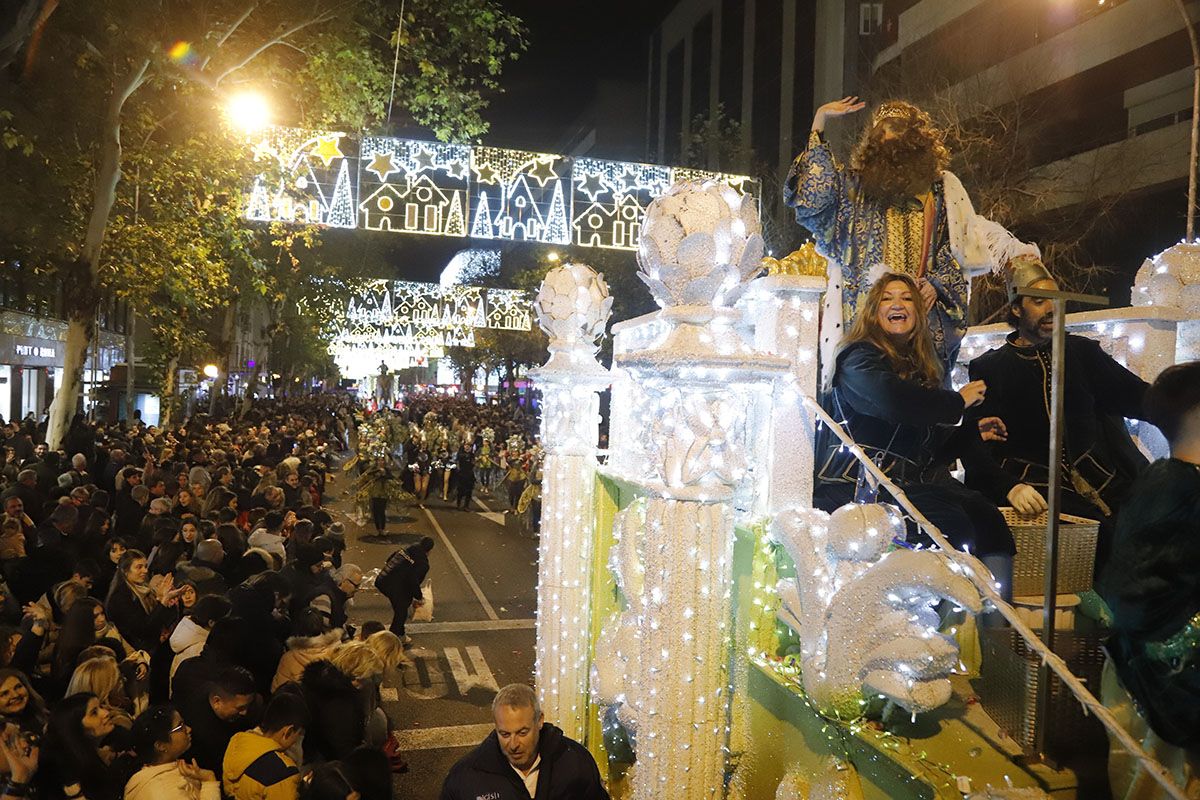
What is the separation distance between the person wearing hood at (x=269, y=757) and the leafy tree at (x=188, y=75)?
11.7 metres

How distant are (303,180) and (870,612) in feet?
51.5

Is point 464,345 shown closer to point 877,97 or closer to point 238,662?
point 877,97

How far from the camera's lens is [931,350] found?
12.9 feet

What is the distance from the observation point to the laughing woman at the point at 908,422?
3.54 metres

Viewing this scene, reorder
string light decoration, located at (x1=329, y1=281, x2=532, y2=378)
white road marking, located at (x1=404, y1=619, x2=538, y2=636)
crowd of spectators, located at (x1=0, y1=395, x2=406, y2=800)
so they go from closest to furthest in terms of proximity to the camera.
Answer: crowd of spectators, located at (x1=0, y1=395, x2=406, y2=800) → white road marking, located at (x1=404, y1=619, x2=538, y2=636) → string light decoration, located at (x1=329, y1=281, x2=532, y2=378)

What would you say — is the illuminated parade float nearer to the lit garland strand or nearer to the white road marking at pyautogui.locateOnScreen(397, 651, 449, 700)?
the lit garland strand

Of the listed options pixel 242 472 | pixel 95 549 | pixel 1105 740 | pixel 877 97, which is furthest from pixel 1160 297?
pixel 877 97

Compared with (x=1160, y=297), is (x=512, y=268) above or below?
above

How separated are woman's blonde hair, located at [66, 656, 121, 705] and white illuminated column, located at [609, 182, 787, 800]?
10.5 ft

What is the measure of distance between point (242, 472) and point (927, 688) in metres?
12.4

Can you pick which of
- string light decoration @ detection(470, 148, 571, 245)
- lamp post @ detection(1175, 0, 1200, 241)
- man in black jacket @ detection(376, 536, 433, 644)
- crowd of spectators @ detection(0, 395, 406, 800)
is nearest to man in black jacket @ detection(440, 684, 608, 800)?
crowd of spectators @ detection(0, 395, 406, 800)

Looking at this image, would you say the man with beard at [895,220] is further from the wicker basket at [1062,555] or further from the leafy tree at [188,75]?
the leafy tree at [188,75]

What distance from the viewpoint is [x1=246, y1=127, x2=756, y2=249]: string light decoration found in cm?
1617

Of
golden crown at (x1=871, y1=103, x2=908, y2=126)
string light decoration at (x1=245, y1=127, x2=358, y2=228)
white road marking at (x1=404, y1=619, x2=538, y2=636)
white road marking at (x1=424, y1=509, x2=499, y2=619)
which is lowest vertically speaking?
white road marking at (x1=404, y1=619, x2=538, y2=636)
